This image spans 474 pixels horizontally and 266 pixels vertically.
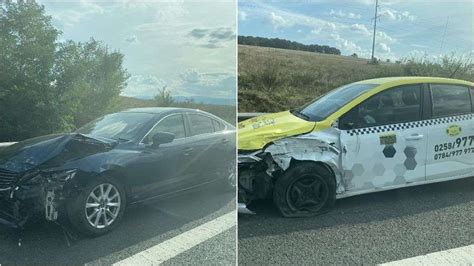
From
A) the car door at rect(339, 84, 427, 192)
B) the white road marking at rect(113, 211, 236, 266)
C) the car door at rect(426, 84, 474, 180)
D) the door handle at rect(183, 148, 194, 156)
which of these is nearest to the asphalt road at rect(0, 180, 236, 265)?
the white road marking at rect(113, 211, 236, 266)

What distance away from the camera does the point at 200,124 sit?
2199 mm

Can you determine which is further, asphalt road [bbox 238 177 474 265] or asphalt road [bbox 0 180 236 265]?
asphalt road [bbox 238 177 474 265]

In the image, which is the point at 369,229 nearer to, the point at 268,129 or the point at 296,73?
Result: the point at 268,129

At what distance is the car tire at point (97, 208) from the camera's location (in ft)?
6.64

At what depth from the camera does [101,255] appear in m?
2.13

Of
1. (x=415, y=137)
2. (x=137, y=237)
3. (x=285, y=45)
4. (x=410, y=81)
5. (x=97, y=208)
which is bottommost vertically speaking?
(x=137, y=237)

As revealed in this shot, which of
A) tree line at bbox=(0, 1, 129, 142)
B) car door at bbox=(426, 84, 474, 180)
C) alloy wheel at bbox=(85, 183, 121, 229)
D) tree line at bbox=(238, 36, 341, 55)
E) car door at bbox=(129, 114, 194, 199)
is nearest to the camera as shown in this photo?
tree line at bbox=(0, 1, 129, 142)

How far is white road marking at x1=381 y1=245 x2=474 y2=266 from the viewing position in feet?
8.68

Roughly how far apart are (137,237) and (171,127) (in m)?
0.58

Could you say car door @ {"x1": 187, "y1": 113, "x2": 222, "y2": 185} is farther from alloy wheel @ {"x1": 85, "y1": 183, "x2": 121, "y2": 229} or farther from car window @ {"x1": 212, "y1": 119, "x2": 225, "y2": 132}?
alloy wheel @ {"x1": 85, "y1": 183, "x2": 121, "y2": 229}

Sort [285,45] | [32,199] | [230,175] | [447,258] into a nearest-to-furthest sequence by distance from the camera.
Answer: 1. [32,199]
2. [230,175]
3. [285,45]
4. [447,258]

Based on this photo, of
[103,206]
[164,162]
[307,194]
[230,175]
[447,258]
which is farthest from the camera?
[307,194]

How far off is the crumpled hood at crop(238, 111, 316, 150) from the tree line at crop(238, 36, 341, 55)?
380 mm

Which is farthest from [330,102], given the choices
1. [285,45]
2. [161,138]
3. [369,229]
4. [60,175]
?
[60,175]
